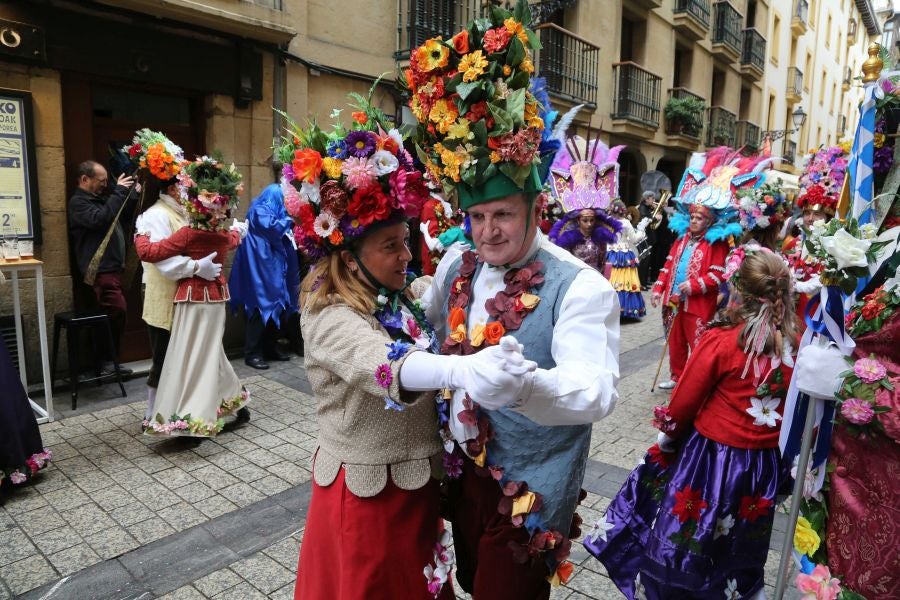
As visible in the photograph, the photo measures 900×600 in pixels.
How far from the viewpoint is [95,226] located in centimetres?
564

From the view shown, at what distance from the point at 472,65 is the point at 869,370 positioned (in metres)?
1.52

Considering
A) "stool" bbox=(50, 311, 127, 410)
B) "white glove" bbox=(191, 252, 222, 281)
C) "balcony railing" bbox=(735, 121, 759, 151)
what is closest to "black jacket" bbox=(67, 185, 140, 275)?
"stool" bbox=(50, 311, 127, 410)

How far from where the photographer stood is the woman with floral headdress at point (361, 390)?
1.84m

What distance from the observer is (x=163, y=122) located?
22.4 ft

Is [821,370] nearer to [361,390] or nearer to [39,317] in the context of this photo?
[361,390]

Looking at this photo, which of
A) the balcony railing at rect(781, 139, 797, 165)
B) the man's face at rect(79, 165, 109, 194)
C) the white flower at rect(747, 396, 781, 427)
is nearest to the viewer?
the white flower at rect(747, 396, 781, 427)

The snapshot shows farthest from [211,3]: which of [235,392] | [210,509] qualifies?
[210,509]

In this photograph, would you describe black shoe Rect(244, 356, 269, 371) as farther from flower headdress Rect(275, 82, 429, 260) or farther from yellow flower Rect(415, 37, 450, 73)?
yellow flower Rect(415, 37, 450, 73)

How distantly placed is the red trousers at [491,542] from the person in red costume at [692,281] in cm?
405

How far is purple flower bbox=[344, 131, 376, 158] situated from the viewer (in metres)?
1.86

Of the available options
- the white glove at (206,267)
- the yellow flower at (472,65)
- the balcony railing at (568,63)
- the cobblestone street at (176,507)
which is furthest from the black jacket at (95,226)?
the balcony railing at (568,63)

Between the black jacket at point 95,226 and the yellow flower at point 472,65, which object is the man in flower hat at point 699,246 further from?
the black jacket at point 95,226

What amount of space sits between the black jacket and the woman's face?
15.6ft

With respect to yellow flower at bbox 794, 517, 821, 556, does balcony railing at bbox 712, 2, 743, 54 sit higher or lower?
higher
